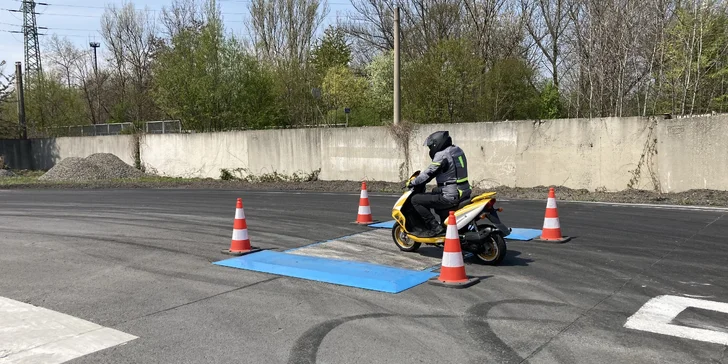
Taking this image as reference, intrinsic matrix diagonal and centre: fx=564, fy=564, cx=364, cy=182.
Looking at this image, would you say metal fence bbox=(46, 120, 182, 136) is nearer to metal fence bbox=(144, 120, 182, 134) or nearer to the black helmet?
metal fence bbox=(144, 120, 182, 134)

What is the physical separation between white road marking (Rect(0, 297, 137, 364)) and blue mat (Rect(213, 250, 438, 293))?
2.53 metres

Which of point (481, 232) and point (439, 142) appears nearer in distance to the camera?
point (481, 232)

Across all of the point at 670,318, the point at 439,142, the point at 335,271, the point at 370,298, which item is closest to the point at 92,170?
the point at 335,271

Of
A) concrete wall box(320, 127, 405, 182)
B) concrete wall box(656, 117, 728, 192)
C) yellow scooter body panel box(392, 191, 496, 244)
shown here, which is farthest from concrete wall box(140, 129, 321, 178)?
yellow scooter body panel box(392, 191, 496, 244)

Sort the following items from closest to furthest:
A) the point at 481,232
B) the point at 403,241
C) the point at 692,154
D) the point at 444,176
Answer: the point at 481,232
the point at 444,176
the point at 403,241
the point at 692,154

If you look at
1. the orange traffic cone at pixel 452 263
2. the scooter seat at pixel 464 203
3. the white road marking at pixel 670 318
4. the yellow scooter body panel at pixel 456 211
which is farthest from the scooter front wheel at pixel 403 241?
the white road marking at pixel 670 318

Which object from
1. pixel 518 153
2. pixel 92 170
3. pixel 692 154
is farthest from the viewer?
pixel 92 170

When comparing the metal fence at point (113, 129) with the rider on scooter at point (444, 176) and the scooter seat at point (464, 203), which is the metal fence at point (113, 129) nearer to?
the rider on scooter at point (444, 176)

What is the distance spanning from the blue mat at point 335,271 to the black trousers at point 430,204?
1124mm

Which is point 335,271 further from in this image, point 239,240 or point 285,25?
point 285,25

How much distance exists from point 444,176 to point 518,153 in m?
11.4

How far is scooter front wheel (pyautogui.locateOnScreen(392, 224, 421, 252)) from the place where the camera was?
28.2ft

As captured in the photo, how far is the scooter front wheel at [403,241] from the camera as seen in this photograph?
8594 millimetres

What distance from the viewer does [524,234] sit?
992cm
